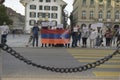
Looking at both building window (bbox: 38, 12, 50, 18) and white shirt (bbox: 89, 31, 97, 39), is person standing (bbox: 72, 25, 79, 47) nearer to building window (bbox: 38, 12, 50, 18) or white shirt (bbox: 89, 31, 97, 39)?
white shirt (bbox: 89, 31, 97, 39)

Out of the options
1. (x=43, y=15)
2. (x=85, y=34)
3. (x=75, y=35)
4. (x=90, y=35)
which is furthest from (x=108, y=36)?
(x=43, y=15)

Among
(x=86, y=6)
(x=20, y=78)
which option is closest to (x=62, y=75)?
(x=20, y=78)

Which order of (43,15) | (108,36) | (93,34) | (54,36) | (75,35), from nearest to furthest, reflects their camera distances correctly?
(54,36) < (93,34) < (75,35) < (108,36) < (43,15)

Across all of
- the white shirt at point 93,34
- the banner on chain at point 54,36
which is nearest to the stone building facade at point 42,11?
the white shirt at point 93,34

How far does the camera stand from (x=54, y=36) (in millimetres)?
26500

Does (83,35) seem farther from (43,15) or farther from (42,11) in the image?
(42,11)

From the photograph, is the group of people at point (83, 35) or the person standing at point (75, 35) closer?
the group of people at point (83, 35)

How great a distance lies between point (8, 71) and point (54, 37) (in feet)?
49.1

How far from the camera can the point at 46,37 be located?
26.5 m

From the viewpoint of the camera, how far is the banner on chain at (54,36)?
26.4 metres

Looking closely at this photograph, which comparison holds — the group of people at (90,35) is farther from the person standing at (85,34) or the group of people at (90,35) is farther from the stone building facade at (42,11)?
the stone building facade at (42,11)

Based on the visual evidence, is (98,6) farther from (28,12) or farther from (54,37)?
(54,37)

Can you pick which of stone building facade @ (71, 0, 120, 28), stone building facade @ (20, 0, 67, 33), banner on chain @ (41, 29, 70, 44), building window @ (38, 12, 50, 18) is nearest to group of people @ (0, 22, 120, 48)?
banner on chain @ (41, 29, 70, 44)

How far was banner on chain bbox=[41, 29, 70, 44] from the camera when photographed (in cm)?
2636
